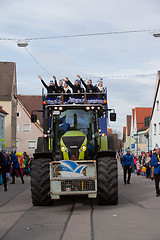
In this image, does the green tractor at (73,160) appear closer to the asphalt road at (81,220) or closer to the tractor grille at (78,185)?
the tractor grille at (78,185)

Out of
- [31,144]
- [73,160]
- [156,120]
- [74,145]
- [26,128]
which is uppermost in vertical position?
[26,128]

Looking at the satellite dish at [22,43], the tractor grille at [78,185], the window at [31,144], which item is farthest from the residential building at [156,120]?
the tractor grille at [78,185]

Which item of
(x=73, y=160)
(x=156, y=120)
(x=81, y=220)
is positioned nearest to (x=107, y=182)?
(x=73, y=160)

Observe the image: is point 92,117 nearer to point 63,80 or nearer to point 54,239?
point 63,80

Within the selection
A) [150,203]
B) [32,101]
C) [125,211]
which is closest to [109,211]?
[125,211]

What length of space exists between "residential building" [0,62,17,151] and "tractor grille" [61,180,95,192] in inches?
1611

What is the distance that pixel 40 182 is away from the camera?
11.3 m

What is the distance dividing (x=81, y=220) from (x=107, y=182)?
6.95ft

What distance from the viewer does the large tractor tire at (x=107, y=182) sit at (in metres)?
11.1

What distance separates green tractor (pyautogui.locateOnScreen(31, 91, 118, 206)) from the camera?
10992 millimetres

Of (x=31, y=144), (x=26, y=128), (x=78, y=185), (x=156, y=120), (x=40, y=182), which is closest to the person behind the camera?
(x=78, y=185)

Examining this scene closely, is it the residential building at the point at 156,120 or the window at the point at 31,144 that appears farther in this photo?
the window at the point at 31,144

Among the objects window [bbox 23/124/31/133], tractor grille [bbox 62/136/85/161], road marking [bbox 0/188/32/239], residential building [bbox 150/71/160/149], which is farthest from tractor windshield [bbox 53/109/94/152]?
window [bbox 23/124/31/133]

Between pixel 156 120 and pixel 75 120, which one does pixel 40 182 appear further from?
pixel 156 120
